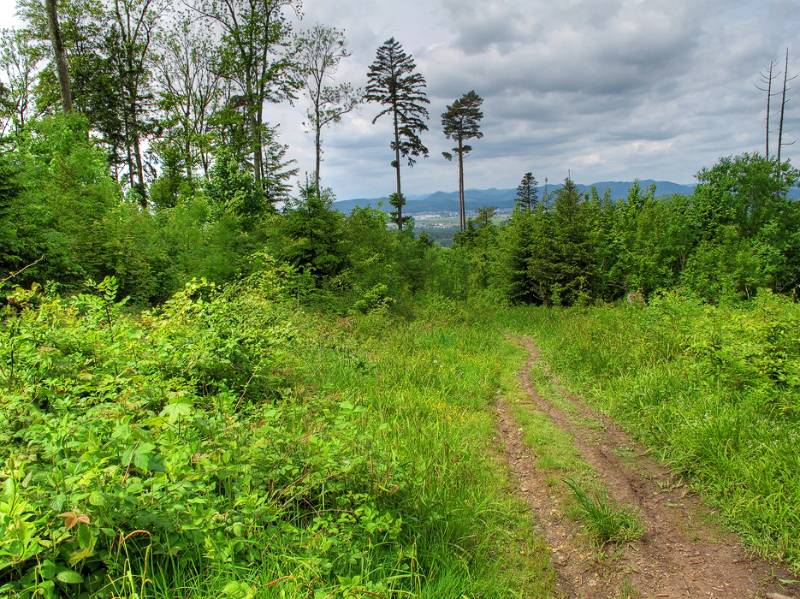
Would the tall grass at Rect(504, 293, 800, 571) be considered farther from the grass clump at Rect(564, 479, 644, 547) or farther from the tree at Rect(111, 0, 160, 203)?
the tree at Rect(111, 0, 160, 203)

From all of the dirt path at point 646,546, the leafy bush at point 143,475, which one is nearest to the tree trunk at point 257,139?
the leafy bush at point 143,475


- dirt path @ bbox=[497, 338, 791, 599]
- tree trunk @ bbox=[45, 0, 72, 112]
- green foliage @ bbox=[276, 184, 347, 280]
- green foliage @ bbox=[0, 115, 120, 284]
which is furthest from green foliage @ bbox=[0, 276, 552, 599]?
tree trunk @ bbox=[45, 0, 72, 112]

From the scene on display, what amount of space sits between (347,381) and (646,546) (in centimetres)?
441

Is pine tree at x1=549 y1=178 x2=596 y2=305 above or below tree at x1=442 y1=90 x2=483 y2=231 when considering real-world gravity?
below

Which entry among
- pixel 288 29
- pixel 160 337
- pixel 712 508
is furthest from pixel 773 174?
pixel 288 29

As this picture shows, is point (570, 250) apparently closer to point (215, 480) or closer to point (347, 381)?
point (347, 381)

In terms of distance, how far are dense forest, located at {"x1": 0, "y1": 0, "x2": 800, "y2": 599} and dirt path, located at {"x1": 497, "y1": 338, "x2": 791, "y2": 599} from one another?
0.28ft

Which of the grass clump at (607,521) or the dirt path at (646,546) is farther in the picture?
the grass clump at (607,521)

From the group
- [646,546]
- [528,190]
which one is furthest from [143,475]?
[528,190]

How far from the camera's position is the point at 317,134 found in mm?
30141

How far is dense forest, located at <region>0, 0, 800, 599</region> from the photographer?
2324 millimetres

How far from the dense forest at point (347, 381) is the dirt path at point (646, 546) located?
84 mm

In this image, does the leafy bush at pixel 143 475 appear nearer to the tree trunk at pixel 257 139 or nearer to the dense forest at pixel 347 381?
the dense forest at pixel 347 381

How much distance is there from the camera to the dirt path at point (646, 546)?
3396 mm
